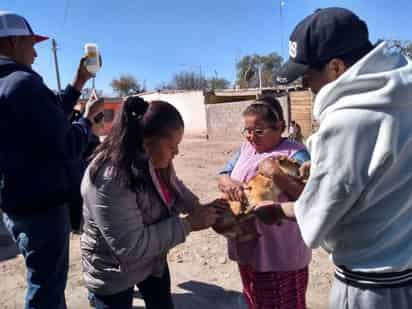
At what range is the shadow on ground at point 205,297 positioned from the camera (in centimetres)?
332

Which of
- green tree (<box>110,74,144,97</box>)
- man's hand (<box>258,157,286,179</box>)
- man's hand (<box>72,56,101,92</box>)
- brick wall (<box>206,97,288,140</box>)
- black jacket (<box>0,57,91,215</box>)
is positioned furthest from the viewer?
green tree (<box>110,74,144,97</box>)

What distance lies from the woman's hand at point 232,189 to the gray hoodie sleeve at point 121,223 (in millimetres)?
468

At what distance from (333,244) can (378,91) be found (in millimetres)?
565

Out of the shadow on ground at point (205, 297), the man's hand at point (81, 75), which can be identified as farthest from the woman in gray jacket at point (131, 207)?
the shadow on ground at point (205, 297)

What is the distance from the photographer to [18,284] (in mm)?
3729

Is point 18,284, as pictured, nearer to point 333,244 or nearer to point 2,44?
point 2,44

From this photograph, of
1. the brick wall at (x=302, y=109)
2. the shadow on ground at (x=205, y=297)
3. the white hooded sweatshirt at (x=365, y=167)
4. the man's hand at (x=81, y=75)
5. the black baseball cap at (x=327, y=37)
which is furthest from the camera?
the brick wall at (x=302, y=109)

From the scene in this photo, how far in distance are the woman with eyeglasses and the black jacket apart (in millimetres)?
969

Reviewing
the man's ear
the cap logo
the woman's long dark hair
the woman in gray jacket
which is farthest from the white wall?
the man's ear

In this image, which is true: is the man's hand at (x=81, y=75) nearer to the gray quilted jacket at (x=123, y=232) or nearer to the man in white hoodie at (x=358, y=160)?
the gray quilted jacket at (x=123, y=232)

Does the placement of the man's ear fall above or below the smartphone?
above

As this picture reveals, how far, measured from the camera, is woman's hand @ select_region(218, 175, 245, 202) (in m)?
2.07

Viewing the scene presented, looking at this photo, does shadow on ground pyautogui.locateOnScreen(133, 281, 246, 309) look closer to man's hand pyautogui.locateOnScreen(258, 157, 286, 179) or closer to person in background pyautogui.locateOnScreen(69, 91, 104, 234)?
person in background pyautogui.locateOnScreen(69, 91, 104, 234)

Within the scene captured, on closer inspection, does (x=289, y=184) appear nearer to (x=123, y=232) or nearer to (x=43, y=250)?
(x=123, y=232)
